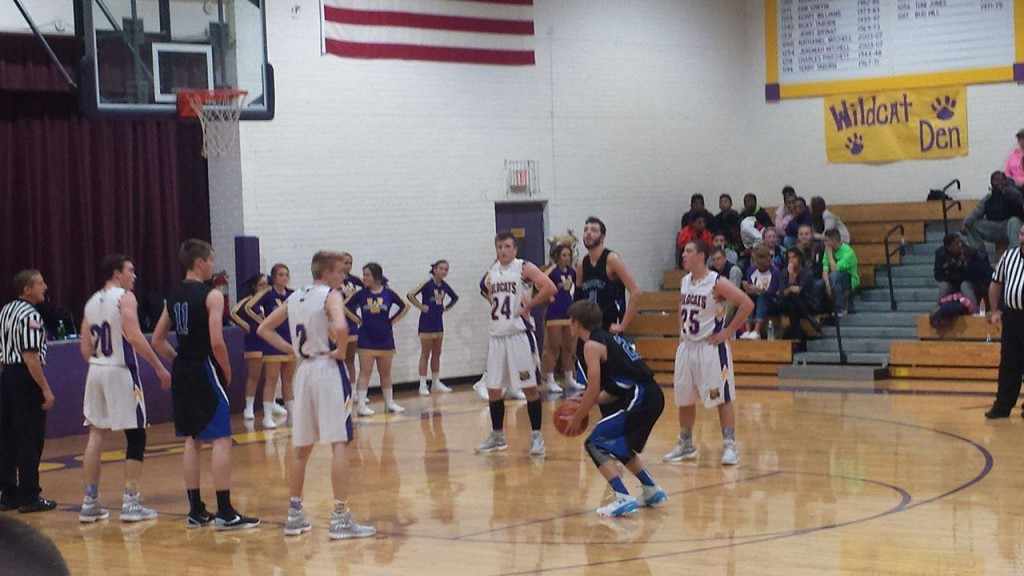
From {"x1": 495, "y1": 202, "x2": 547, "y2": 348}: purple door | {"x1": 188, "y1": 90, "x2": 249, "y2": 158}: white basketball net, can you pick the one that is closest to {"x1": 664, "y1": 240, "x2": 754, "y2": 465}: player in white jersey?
{"x1": 188, "y1": 90, "x2": 249, "y2": 158}: white basketball net

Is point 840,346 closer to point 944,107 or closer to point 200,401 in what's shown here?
point 944,107

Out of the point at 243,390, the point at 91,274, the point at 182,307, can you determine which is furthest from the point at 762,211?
the point at 182,307

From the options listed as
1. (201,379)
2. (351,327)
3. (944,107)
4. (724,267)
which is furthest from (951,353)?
(201,379)

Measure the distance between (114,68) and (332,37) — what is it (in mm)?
4763

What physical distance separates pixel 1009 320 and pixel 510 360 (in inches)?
187

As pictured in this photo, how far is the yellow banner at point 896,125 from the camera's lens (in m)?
19.0

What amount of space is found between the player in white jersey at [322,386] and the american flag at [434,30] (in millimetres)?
8939

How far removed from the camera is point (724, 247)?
18.9 metres

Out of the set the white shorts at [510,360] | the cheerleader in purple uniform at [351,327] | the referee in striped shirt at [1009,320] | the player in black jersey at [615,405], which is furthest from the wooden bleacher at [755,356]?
the player in black jersey at [615,405]

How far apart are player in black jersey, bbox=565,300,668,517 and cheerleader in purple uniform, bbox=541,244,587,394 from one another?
8308mm

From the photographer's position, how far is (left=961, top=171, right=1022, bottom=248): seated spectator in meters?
16.1

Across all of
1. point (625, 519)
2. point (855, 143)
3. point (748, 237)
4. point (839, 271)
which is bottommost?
point (625, 519)

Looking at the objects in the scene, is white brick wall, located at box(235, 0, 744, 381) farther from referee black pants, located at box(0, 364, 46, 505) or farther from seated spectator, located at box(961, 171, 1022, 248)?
referee black pants, located at box(0, 364, 46, 505)

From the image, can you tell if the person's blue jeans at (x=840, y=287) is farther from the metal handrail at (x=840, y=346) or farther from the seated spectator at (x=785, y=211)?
the seated spectator at (x=785, y=211)
